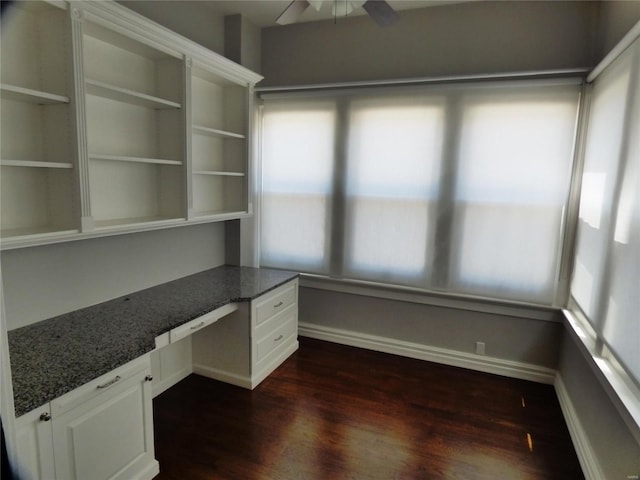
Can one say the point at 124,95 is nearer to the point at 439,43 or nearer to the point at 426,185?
the point at 426,185

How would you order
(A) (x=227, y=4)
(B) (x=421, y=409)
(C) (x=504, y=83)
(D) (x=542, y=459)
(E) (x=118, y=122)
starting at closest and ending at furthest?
(D) (x=542, y=459) → (E) (x=118, y=122) → (B) (x=421, y=409) → (C) (x=504, y=83) → (A) (x=227, y=4)

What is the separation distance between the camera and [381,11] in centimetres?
185

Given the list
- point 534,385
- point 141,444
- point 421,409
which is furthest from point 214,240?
point 534,385

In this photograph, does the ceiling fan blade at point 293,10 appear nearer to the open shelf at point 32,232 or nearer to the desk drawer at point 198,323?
the open shelf at point 32,232

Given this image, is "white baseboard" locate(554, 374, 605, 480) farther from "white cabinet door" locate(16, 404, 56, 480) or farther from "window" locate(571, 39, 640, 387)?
"white cabinet door" locate(16, 404, 56, 480)

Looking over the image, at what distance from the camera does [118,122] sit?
242 cm

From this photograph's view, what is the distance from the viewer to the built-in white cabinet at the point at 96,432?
1479 mm

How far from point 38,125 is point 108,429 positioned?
1.52m

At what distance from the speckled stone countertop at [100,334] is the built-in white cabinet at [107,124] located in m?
0.49

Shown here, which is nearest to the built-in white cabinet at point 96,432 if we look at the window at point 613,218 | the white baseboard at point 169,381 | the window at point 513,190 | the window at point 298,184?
the white baseboard at point 169,381

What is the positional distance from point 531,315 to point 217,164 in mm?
2876

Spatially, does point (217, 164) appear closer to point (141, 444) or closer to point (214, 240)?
point (214, 240)

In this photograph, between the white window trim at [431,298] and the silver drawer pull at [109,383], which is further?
the white window trim at [431,298]

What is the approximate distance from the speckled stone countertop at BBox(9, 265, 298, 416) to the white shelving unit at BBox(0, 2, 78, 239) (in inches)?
20.5
